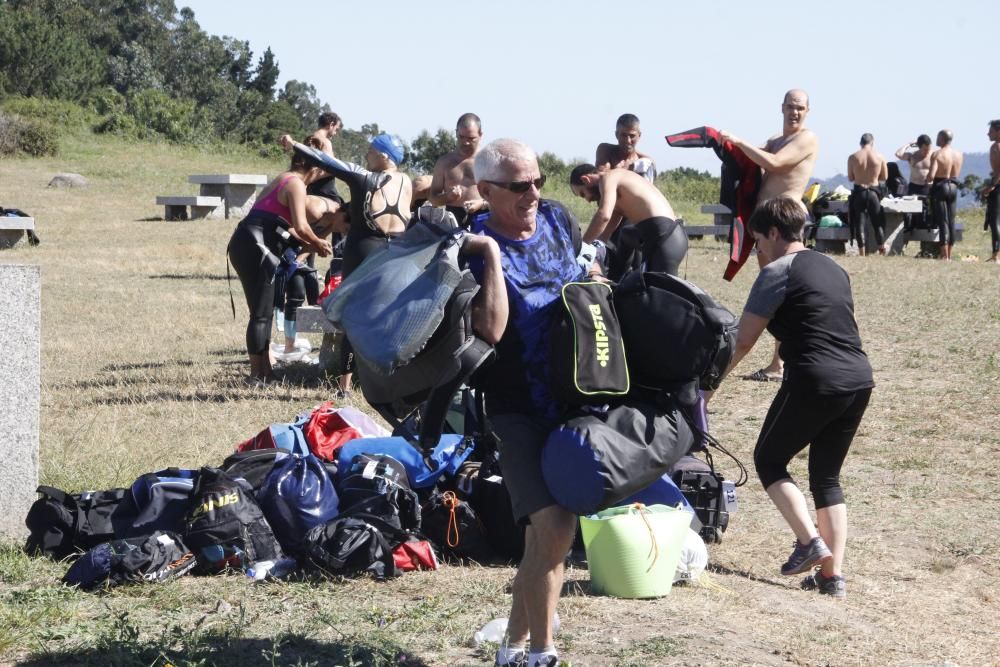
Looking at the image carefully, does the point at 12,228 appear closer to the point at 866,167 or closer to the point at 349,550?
the point at 866,167

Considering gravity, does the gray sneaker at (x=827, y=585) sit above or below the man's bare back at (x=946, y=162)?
below

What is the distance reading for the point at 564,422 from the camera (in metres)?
3.48

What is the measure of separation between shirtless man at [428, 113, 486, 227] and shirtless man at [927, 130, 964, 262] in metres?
11.9

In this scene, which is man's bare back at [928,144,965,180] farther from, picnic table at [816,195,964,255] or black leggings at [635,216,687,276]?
black leggings at [635,216,687,276]

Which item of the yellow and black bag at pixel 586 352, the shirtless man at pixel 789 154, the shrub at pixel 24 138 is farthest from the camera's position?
the shrub at pixel 24 138

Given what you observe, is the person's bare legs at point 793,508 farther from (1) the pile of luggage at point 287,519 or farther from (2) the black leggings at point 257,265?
(2) the black leggings at point 257,265

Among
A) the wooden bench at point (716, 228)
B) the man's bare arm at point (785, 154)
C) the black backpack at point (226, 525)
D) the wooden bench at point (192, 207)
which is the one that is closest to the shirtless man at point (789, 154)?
the man's bare arm at point (785, 154)

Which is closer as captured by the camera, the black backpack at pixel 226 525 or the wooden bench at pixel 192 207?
the black backpack at pixel 226 525

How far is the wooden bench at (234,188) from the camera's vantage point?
24.1 meters

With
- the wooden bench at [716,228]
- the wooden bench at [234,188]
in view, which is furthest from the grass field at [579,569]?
the wooden bench at [234,188]

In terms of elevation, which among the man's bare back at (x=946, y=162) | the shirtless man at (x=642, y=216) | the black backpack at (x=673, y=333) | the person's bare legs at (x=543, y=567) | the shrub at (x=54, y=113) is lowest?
the person's bare legs at (x=543, y=567)

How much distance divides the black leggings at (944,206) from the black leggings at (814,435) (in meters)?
14.4

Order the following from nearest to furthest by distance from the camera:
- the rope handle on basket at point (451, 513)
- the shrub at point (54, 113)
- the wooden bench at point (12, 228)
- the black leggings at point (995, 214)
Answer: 1. the rope handle on basket at point (451, 513)
2. the black leggings at point (995, 214)
3. the wooden bench at point (12, 228)
4. the shrub at point (54, 113)

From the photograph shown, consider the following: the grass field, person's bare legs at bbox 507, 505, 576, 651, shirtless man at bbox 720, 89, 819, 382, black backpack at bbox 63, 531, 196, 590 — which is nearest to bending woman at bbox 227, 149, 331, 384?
the grass field
